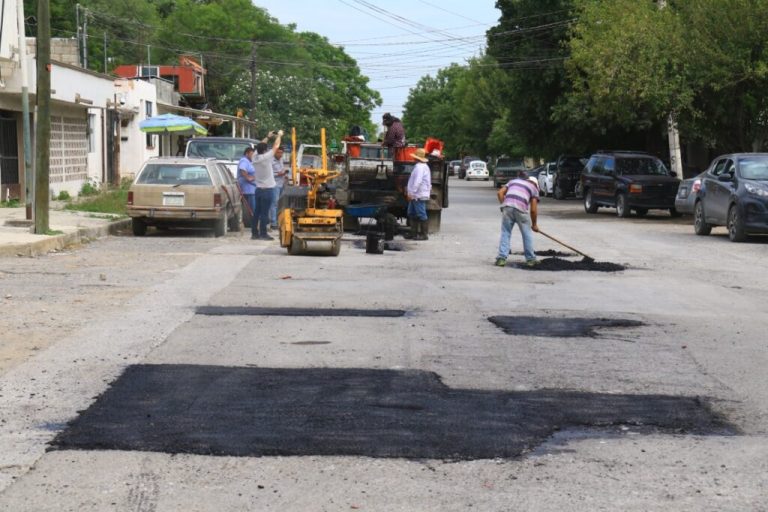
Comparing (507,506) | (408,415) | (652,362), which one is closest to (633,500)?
(507,506)

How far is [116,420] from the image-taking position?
22.7 feet

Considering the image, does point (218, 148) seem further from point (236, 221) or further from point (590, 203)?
point (590, 203)

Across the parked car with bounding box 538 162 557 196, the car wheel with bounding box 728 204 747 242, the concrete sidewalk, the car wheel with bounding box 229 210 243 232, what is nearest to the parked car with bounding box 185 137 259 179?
the concrete sidewalk

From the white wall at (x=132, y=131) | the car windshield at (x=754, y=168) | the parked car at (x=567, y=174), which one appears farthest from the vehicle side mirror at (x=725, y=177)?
the white wall at (x=132, y=131)

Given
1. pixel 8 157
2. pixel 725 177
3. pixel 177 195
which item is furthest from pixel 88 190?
pixel 725 177

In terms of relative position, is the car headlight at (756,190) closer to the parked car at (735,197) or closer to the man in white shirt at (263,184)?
the parked car at (735,197)

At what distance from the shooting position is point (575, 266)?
1730cm

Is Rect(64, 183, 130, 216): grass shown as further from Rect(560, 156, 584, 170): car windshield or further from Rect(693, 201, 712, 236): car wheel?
Rect(560, 156, 584, 170): car windshield

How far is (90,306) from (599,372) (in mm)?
5726

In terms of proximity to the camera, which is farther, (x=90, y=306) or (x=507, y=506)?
(x=90, y=306)

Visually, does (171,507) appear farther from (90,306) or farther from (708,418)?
(90,306)

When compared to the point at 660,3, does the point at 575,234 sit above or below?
below

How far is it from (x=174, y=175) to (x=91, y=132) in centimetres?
1768

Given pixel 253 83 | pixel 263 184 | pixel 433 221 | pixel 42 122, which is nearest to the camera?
pixel 42 122
